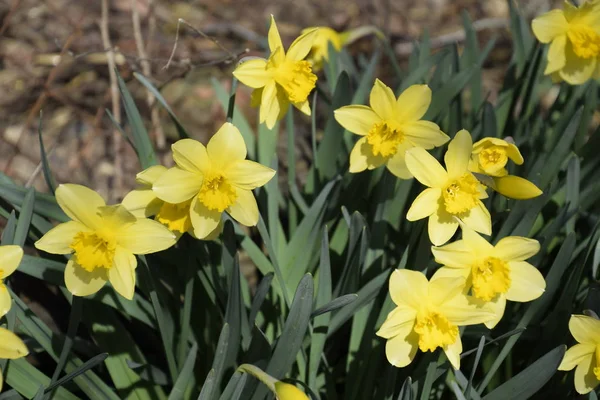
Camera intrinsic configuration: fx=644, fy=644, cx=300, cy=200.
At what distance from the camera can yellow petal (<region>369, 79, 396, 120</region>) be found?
1683mm

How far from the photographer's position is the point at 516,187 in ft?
5.08

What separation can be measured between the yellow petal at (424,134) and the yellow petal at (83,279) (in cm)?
86

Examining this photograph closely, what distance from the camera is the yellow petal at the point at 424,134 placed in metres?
1.69

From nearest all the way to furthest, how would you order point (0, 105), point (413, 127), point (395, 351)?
point (395, 351) → point (413, 127) → point (0, 105)

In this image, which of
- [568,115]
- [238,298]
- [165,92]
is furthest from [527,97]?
[165,92]

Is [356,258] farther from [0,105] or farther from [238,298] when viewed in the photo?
[0,105]

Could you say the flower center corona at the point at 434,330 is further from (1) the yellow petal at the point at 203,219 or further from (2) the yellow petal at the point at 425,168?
(1) the yellow petal at the point at 203,219

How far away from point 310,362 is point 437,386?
14.5 inches

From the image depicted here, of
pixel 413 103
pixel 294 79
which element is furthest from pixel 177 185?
pixel 413 103

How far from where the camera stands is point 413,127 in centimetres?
172

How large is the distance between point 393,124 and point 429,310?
51 cm

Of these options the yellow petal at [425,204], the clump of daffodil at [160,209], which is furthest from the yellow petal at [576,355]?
the clump of daffodil at [160,209]

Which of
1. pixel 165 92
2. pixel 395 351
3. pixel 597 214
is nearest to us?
pixel 395 351

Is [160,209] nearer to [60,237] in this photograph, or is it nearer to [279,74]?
[60,237]
